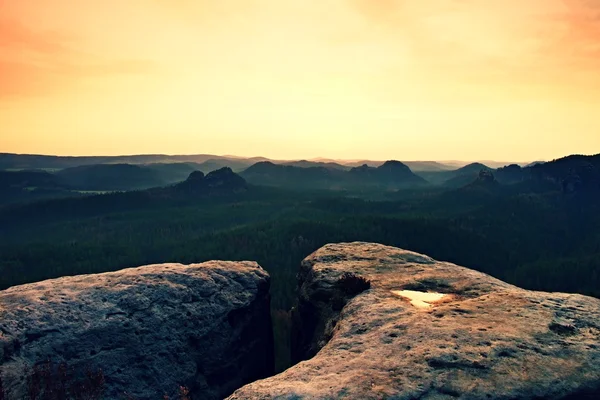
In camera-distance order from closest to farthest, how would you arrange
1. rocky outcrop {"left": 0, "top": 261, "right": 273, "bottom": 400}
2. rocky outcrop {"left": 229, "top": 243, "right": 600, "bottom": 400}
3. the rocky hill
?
rocky outcrop {"left": 229, "top": 243, "right": 600, "bottom": 400} < the rocky hill < rocky outcrop {"left": 0, "top": 261, "right": 273, "bottom": 400}

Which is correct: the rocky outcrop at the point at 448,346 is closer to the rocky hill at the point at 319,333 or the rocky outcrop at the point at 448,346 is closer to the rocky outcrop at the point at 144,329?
the rocky hill at the point at 319,333

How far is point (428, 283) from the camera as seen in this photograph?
26422 mm

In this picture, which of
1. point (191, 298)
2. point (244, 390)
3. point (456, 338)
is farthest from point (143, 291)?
point (456, 338)

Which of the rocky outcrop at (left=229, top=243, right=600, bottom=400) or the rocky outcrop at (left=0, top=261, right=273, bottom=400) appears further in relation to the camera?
the rocky outcrop at (left=0, top=261, right=273, bottom=400)

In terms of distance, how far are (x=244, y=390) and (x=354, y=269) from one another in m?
15.1

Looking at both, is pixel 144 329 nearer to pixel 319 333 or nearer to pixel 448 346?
pixel 319 333

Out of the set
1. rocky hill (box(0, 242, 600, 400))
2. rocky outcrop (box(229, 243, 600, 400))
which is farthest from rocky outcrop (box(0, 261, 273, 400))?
rocky outcrop (box(229, 243, 600, 400))

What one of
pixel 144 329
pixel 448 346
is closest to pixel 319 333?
pixel 144 329

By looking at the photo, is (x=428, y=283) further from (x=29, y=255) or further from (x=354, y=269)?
(x=29, y=255)

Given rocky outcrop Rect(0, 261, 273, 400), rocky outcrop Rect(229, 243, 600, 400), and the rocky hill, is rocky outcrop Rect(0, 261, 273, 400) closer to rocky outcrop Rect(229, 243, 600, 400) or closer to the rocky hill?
the rocky hill

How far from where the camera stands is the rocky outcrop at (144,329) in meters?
21.5

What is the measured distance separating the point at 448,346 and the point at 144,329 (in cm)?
1581

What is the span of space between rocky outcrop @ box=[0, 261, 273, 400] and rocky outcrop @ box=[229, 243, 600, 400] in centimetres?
572

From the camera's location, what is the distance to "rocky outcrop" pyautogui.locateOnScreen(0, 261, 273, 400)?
21.5 metres
